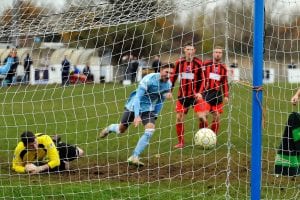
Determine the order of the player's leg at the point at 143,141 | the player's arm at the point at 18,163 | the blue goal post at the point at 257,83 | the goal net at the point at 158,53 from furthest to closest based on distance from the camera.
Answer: the player's leg at the point at 143,141
the player's arm at the point at 18,163
the goal net at the point at 158,53
the blue goal post at the point at 257,83

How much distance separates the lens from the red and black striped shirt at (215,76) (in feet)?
29.9

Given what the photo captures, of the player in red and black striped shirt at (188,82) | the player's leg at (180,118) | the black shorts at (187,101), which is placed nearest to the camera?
the player in red and black striped shirt at (188,82)

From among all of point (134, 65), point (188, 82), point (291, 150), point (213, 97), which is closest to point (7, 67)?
point (134, 65)

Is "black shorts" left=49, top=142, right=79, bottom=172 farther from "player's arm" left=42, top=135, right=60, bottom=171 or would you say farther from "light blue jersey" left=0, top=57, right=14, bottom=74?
"light blue jersey" left=0, top=57, right=14, bottom=74

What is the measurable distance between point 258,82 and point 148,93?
11.5ft

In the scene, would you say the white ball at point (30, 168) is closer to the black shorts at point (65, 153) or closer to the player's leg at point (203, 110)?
the black shorts at point (65, 153)

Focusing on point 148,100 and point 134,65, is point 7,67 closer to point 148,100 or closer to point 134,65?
point 134,65

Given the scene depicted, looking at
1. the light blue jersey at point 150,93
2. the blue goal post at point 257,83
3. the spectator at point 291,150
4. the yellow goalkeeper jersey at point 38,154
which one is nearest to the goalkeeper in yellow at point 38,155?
the yellow goalkeeper jersey at point 38,154

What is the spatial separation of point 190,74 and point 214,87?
0.45m

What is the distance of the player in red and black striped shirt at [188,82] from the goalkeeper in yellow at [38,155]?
2274mm

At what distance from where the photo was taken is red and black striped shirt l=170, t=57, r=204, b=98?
9045 mm

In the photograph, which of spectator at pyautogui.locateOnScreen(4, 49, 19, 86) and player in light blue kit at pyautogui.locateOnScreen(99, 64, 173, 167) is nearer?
player in light blue kit at pyautogui.locateOnScreen(99, 64, 173, 167)

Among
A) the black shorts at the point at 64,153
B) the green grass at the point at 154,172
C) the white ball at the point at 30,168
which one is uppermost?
the black shorts at the point at 64,153

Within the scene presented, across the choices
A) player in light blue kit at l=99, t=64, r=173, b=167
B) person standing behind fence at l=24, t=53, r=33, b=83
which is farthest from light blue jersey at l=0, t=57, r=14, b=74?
player in light blue kit at l=99, t=64, r=173, b=167
